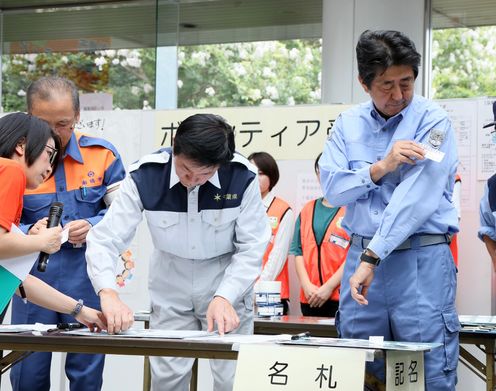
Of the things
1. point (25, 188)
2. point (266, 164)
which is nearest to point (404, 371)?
point (25, 188)

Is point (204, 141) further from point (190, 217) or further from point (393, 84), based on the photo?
point (393, 84)

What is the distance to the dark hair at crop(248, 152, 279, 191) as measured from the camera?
5160mm

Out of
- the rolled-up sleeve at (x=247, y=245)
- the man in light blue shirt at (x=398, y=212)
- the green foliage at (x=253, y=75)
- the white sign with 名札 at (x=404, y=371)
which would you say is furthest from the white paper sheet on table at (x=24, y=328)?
the green foliage at (x=253, y=75)

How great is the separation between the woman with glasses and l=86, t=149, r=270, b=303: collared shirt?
176 mm

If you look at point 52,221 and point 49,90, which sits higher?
point 49,90

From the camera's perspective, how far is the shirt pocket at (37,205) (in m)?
3.31

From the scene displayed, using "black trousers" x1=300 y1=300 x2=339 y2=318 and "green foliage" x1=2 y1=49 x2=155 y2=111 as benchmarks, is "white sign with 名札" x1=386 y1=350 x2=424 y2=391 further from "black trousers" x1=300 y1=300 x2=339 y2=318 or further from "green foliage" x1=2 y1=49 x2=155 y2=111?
"green foliage" x1=2 y1=49 x2=155 y2=111

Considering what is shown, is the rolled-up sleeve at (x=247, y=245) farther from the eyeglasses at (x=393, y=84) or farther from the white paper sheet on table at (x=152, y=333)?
the eyeglasses at (x=393, y=84)

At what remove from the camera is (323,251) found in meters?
4.92

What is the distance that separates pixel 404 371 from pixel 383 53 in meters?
0.91

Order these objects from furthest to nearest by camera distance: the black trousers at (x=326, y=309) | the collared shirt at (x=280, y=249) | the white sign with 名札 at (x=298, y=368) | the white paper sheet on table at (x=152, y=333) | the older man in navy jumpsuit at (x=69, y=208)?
the collared shirt at (x=280, y=249) < the black trousers at (x=326, y=309) < the older man in navy jumpsuit at (x=69, y=208) < the white paper sheet on table at (x=152, y=333) < the white sign with 名札 at (x=298, y=368)

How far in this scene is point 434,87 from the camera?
19.7ft

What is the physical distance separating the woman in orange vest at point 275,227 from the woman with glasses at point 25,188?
2.18m

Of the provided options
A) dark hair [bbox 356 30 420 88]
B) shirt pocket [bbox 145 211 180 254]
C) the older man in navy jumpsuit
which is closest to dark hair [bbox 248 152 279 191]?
the older man in navy jumpsuit
